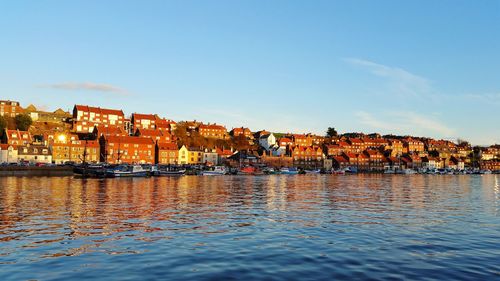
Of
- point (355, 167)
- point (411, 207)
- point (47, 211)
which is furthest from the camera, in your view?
point (355, 167)

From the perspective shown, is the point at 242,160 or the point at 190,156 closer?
the point at 190,156

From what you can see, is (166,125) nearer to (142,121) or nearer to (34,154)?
(142,121)

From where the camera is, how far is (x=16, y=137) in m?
123

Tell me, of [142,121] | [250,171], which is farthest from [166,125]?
[250,171]

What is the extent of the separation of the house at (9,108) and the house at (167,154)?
49887mm

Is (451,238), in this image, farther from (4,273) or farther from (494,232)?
(4,273)

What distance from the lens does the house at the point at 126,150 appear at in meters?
132

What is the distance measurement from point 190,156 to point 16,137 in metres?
54.6

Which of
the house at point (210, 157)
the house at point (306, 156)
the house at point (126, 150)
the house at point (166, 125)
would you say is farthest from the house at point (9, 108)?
the house at point (306, 156)

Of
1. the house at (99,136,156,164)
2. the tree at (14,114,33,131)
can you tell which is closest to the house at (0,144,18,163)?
the tree at (14,114,33,131)

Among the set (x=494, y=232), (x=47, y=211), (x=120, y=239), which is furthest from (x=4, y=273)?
Answer: (x=494, y=232)

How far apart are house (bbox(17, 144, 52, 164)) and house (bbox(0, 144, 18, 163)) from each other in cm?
135

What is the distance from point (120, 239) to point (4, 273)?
612 cm

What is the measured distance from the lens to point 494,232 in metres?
21.9
